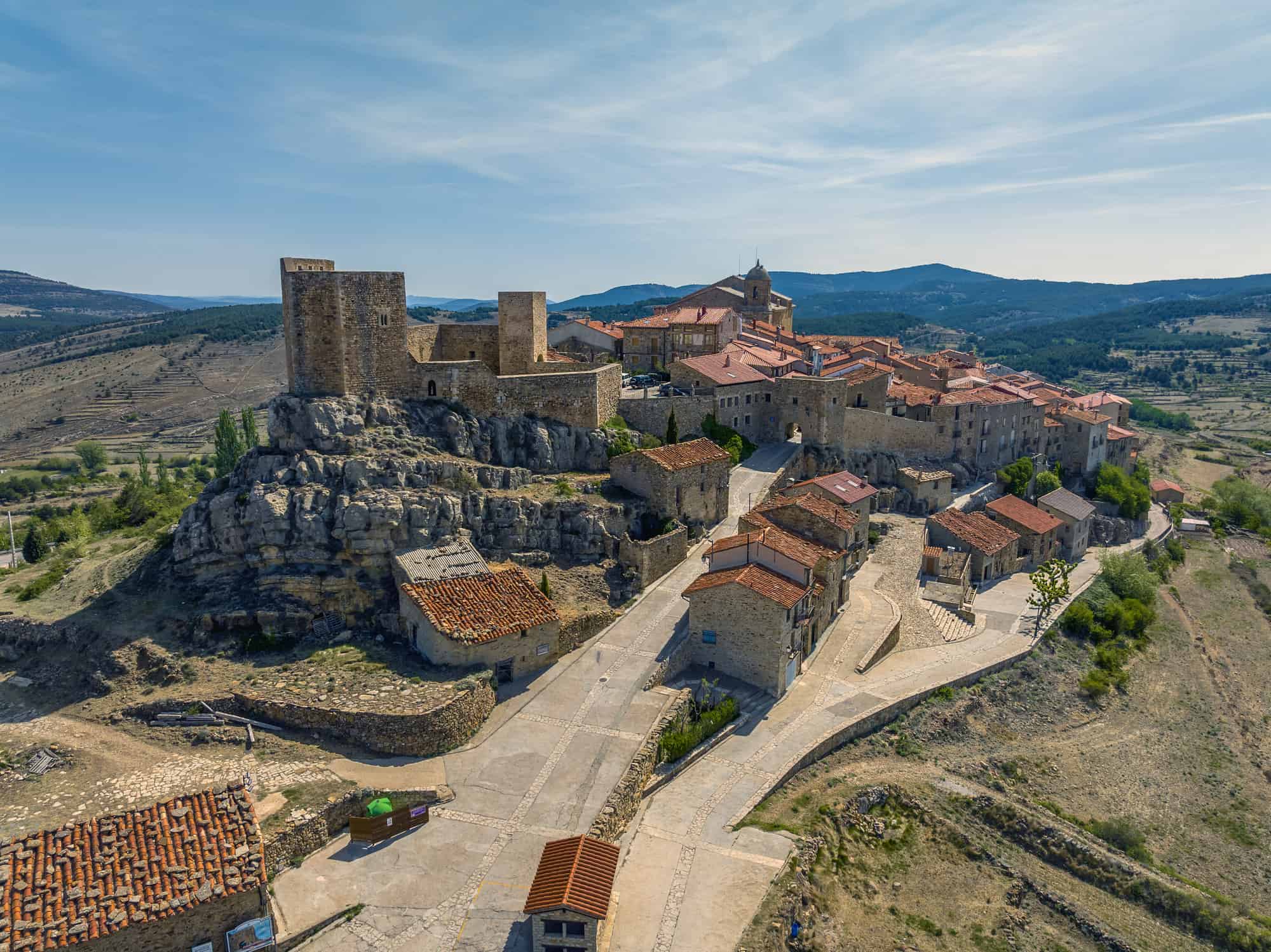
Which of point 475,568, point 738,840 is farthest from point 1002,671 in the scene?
point 475,568

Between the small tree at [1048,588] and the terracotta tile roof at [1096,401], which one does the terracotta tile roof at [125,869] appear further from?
the terracotta tile roof at [1096,401]

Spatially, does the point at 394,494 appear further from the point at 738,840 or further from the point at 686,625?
the point at 738,840

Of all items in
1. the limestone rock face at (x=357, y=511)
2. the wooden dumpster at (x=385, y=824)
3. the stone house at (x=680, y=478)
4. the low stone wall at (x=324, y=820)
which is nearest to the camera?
the low stone wall at (x=324, y=820)

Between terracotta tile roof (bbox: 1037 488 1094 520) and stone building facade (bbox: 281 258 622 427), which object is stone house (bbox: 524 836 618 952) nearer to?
stone building facade (bbox: 281 258 622 427)

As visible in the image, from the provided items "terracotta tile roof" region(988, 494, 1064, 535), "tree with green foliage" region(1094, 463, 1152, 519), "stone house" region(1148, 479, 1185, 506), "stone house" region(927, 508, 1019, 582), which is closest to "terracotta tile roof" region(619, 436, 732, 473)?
"stone house" region(927, 508, 1019, 582)

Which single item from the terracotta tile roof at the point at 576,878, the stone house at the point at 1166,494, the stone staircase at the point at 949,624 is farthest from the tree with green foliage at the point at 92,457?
the stone house at the point at 1166,494

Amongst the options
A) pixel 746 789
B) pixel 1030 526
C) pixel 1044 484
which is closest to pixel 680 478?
pixel 746 789
